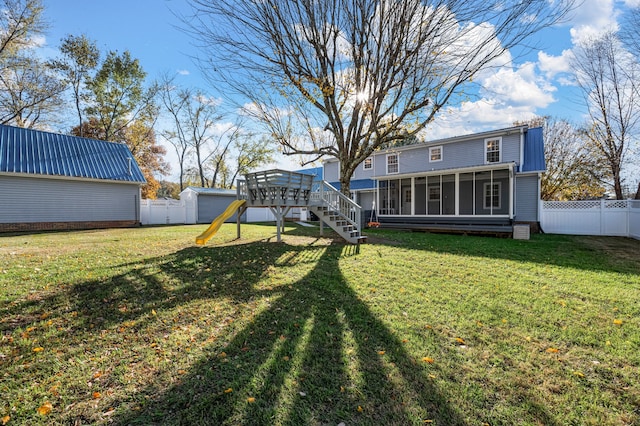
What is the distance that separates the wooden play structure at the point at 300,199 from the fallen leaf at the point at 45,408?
271 inches

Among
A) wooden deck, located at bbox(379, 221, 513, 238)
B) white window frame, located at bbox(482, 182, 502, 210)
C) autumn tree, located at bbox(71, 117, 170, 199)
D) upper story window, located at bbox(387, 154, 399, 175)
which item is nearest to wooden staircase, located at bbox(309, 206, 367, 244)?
wooden deck, located at bbox(379, 221, 513, 238)

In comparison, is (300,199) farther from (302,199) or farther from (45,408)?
(45,408)

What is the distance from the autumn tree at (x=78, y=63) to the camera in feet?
74.6

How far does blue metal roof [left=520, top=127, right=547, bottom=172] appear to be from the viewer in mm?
14906

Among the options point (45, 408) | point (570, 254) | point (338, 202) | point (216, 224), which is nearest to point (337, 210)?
point (338, 202)

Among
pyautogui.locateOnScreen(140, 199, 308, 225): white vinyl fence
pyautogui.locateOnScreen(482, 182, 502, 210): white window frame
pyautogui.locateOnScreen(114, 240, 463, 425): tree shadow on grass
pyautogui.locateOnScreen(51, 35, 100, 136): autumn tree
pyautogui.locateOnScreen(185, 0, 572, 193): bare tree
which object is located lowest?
pyautogui.locateOnScreen(114, 240, 463, 425): tree shadow on grass

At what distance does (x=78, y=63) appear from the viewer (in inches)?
924

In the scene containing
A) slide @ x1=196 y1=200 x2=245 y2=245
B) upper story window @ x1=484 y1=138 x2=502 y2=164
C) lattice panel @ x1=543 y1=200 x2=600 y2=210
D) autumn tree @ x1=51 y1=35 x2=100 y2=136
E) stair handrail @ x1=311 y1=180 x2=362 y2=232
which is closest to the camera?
slide @ x1=196 y1=200 x2=245 y2=245

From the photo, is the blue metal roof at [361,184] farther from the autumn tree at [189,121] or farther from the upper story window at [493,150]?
the autumn tree at [189,121]

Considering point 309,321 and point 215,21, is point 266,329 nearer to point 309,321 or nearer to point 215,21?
point 309,321

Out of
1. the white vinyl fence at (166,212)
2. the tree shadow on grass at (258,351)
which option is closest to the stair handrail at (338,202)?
the tree shadow on grass at (258,351)

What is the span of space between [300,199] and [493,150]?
12887 mm

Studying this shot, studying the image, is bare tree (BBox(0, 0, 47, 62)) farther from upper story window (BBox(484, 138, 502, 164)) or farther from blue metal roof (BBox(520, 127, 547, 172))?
blue metal roof (BBox(520, 127, 547, 172))

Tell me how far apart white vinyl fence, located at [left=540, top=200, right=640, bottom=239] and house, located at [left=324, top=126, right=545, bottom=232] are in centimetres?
81
